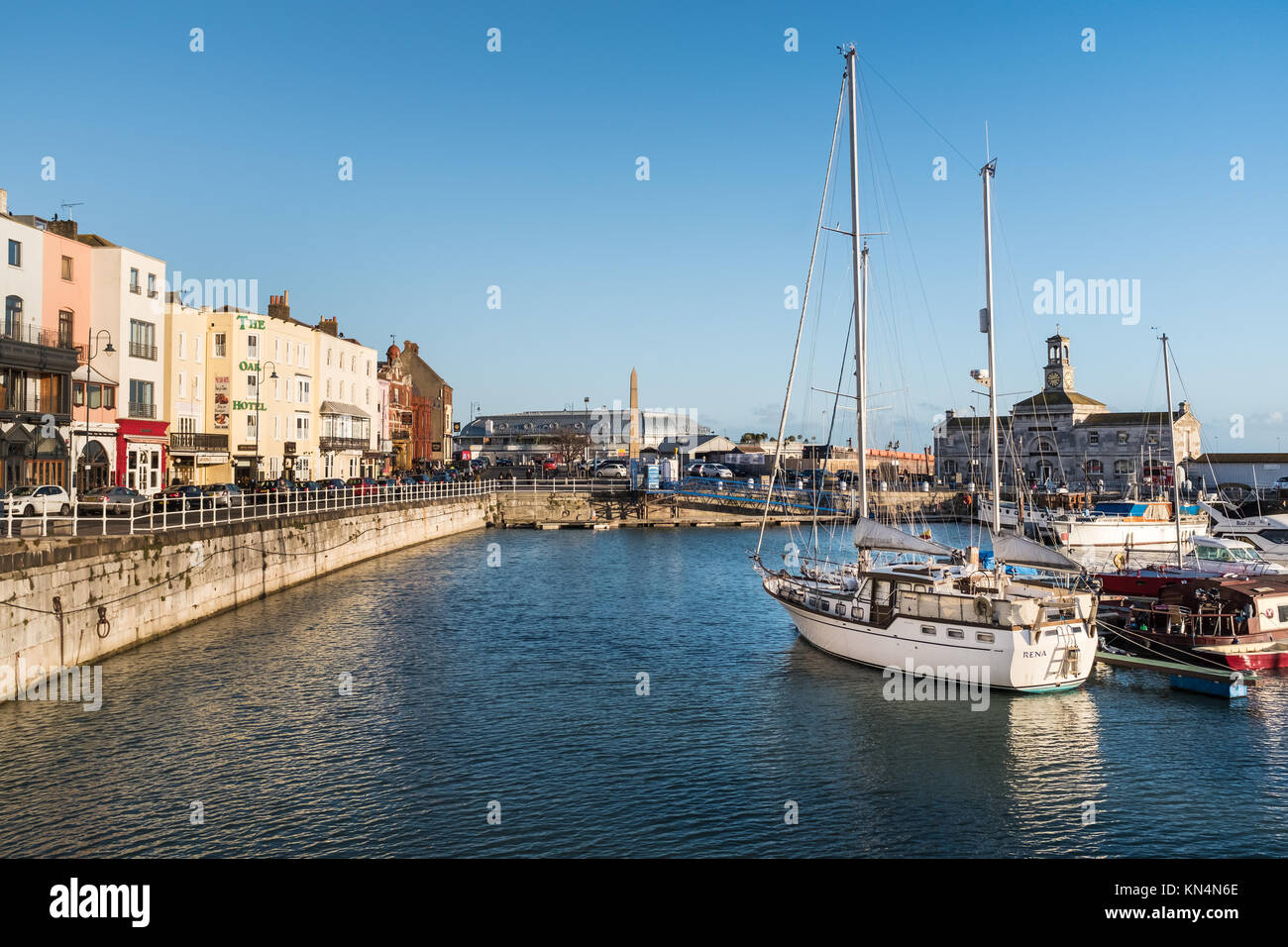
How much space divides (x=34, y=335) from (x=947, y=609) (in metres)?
44.6

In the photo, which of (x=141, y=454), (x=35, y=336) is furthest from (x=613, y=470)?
(x=35, y=336)

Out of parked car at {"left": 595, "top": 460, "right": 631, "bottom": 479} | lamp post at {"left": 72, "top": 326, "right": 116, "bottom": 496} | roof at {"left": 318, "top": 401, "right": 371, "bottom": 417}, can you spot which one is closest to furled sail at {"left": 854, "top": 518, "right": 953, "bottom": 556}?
lamp post at {"left": 72, "top": 326, "right": 116, "bottom": 496}

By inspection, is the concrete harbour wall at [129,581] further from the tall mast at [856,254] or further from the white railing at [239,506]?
the tall mast at [856,254]

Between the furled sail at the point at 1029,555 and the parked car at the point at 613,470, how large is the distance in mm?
100324

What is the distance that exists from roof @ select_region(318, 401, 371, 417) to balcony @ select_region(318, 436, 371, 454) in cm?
234

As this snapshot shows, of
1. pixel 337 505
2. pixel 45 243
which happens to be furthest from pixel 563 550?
pixel 45 243

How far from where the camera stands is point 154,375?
56.7 meters

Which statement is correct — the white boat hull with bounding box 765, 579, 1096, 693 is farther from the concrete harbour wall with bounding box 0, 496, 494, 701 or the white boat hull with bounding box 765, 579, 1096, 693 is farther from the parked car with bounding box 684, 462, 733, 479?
the parked car with bounding box 684, 462, 733, 479

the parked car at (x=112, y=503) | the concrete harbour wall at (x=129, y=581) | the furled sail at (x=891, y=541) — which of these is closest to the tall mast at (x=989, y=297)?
the furled sail at (x=891, y=541)

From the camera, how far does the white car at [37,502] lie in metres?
32.4

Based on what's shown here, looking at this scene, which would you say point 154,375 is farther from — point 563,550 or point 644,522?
point 644,522

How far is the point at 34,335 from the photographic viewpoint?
1750 inches

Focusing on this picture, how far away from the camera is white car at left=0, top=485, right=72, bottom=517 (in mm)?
32406

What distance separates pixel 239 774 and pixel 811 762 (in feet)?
40.9
